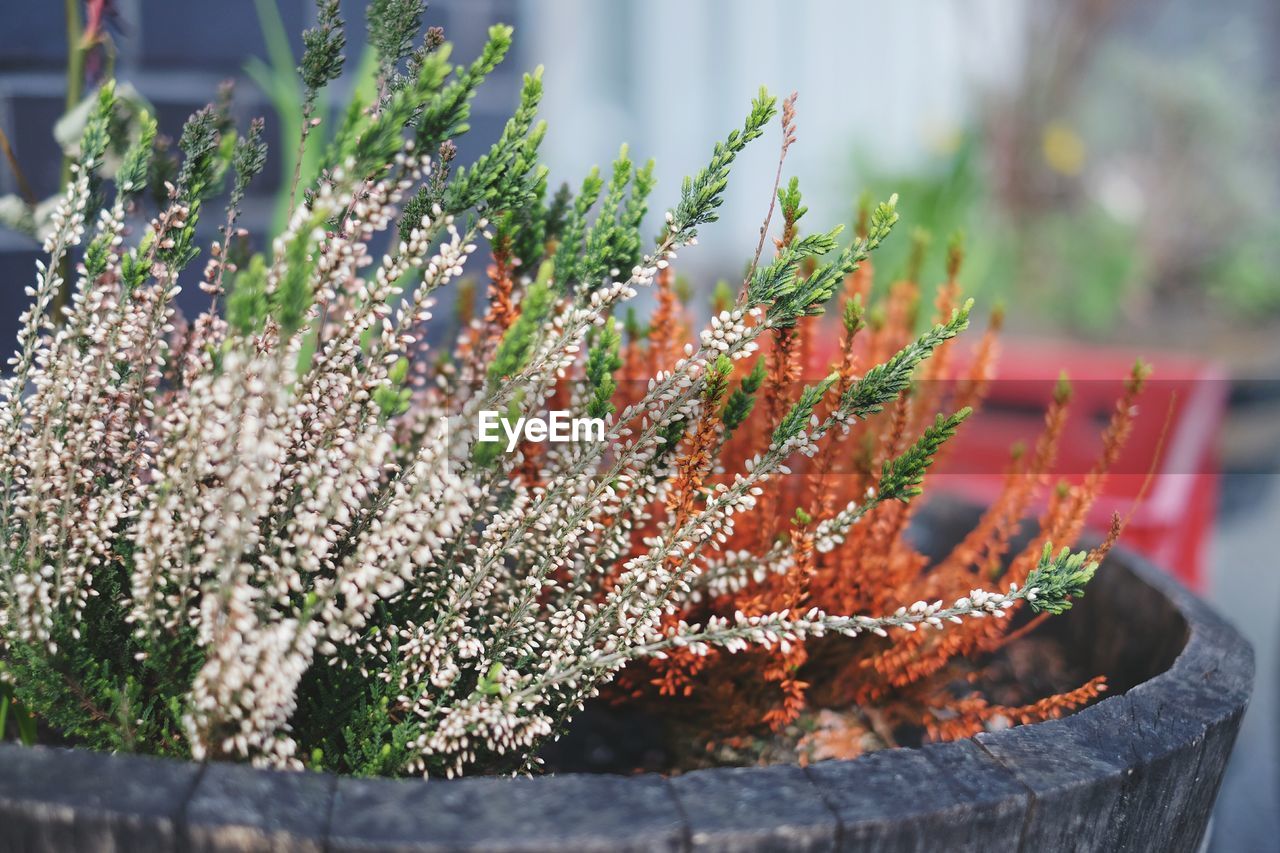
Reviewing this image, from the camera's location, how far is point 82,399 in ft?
3.35

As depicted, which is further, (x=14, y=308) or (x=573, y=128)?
(x=573, y=128)

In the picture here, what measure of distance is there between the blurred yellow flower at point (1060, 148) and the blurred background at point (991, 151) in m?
0.01

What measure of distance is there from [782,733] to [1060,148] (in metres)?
5.24

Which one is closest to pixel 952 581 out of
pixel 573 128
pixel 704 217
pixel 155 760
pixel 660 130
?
pixel 704 217

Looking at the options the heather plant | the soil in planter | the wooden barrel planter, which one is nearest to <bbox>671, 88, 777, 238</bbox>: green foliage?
the heather plant

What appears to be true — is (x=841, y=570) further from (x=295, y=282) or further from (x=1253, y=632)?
(x=1253, y=632)

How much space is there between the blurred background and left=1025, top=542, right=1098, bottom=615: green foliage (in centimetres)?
89

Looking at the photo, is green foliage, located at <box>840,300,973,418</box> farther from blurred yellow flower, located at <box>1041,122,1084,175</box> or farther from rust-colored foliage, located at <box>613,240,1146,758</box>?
blurred yellow flower, located at <box>1041,122,1084,175</box>

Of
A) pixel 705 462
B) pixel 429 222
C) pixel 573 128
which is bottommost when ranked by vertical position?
pixel 705 462

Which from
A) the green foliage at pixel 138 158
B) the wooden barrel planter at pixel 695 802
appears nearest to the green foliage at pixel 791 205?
the wooden barrel planter at pixel 695 802

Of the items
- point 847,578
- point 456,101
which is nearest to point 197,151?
point 456,101

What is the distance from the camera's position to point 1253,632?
315cm

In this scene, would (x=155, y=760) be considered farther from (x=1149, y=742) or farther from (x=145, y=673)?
(x=1149, y=742)

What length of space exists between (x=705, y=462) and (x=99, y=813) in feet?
1.90
